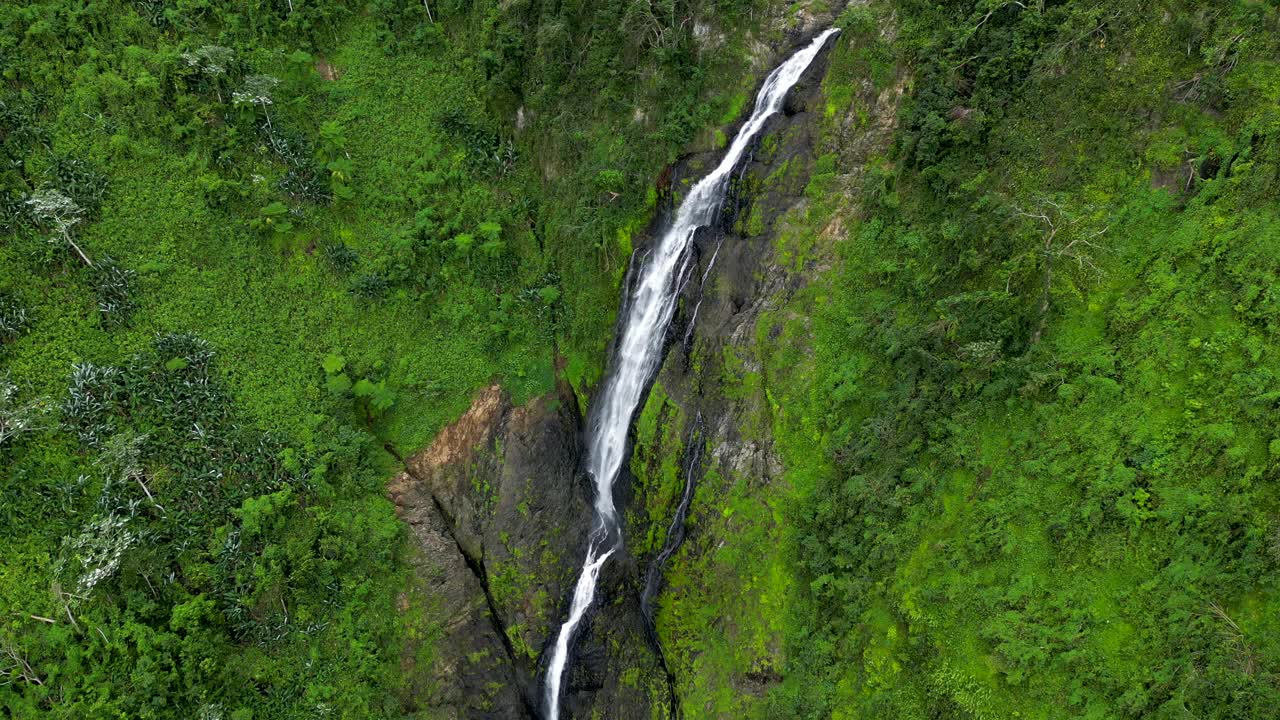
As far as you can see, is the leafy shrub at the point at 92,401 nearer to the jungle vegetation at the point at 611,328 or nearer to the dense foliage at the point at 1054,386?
the jungle vegetation at the point at 611,328

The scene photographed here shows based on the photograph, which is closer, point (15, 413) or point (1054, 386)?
point (1054, 386)

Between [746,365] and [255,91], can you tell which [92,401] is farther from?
[746,365]

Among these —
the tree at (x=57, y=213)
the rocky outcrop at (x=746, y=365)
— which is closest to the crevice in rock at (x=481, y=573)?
the rocky outcrop at (x=746, y=365)

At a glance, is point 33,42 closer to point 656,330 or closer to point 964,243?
point 656,330

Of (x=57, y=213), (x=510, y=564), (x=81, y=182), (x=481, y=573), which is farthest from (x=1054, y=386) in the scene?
(x=81, y=182)

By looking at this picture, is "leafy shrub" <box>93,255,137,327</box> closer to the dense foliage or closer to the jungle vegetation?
the jungle vegetation

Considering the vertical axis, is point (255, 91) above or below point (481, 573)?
above

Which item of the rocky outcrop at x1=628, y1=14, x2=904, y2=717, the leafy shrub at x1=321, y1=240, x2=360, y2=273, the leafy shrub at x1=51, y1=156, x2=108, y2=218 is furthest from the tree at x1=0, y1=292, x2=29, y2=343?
the rocky outcrop at x1=628, y1=14, x2=904, y2=717
